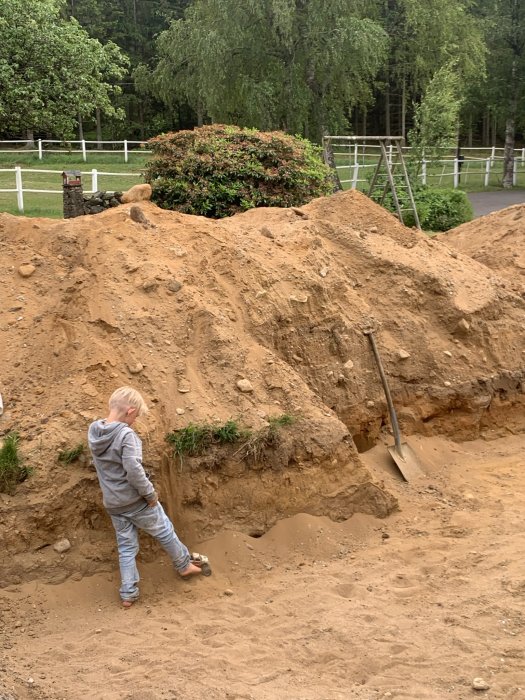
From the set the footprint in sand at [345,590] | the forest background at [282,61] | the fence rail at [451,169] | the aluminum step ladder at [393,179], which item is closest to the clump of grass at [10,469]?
the footprint in sand at [345,590]

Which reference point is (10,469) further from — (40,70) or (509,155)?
(509,155)

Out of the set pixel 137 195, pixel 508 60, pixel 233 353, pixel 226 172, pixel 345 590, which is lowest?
pixel 345 590

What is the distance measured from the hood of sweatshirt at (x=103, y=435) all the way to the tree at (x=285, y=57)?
65.6 ft

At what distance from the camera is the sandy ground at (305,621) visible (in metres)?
4.61

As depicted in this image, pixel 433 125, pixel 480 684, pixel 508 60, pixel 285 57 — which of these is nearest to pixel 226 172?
pixel 480 684

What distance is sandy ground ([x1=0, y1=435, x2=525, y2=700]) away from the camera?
4605 mm

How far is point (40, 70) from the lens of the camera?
17.7 metres

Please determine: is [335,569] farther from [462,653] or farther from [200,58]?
[200,58]

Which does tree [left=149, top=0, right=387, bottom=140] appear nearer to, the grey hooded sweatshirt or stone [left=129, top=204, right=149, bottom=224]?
stone [left=129, top=204, right=149, bottom=224]

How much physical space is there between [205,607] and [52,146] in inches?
1283

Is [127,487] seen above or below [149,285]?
below

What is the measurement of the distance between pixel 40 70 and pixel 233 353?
43.4 ft

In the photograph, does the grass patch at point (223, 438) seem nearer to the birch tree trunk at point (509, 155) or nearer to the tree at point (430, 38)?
the tree at point (430, 38)

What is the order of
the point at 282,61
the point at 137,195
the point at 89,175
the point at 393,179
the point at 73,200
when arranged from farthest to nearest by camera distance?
the point at 89,175, the point at 282,61, the point at 393,179, the point at 73,200, the point at 137,195
